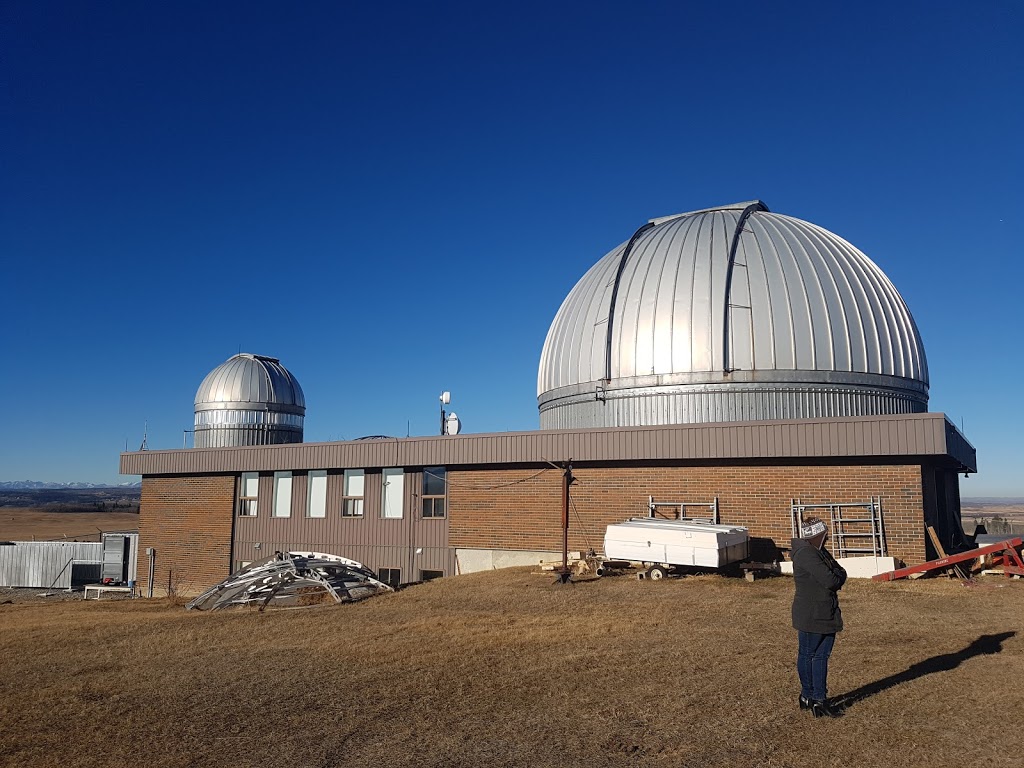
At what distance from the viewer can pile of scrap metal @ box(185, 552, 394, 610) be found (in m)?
17.3

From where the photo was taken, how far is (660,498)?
19109 millimetres

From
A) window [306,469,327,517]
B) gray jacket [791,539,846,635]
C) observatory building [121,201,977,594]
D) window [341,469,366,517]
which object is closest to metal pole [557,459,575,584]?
observatory building [121,201,977,594]

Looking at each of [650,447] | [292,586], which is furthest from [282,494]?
[650,447]

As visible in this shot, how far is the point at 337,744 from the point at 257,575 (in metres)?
12.3

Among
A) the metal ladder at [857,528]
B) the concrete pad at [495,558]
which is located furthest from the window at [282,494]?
the metal ladder at [857,528]

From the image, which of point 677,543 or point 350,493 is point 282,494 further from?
point 677,543

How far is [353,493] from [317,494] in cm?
153

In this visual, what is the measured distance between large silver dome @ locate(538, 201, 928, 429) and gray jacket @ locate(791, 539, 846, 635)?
13313mm

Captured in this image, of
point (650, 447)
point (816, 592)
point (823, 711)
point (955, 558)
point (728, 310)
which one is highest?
point (728, 310)

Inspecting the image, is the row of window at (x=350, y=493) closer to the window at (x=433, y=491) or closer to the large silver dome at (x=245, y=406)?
the window at (x=433, y=491)

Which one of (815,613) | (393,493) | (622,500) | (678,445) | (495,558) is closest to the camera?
(815,613)

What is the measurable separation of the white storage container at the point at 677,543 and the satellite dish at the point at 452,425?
971 cm

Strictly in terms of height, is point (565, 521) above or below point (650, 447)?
below

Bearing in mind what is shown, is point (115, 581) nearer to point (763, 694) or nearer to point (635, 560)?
point (635, 560)
